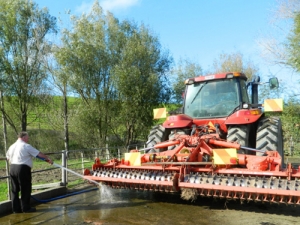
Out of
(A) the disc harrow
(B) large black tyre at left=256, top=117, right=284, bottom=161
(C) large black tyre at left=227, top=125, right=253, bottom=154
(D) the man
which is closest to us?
(A) the disc harrow

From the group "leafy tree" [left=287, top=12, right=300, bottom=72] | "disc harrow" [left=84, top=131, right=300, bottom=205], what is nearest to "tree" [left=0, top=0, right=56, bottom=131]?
"leafy tree" [left=287, top=12, right=300, bottom=72]

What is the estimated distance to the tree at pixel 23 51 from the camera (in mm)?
20328

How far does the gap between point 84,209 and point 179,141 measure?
2.03 m

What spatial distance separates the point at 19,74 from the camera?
20.8 meters

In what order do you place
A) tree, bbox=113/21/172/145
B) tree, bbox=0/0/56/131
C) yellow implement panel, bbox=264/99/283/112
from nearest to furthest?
yellow implement panel, bbox=264/99/283/112, tree, bbox=113/21/172/145, tree, bbox=0/0/56/131

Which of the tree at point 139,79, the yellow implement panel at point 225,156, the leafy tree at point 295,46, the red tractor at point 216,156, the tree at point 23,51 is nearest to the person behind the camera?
the red tractor at point 216,156

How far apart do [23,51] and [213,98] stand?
1744 cm

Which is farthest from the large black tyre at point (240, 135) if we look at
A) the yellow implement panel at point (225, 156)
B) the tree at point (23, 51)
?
the tree at point (23, 51)

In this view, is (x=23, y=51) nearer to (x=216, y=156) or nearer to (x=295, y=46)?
(x=295, y=46)

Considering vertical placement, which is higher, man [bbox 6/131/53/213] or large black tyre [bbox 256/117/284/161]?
large black tyre [bbox 256/117/284/161]

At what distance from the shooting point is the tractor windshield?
6.71m

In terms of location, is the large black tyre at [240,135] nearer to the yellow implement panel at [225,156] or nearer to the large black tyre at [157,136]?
the yellow implement panel at [225,156]

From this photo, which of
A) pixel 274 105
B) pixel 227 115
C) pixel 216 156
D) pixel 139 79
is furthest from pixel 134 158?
pixel 139 79

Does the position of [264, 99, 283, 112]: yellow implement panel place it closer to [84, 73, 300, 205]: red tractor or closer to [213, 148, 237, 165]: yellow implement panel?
[84, 73, 300, 205]: red tractor
